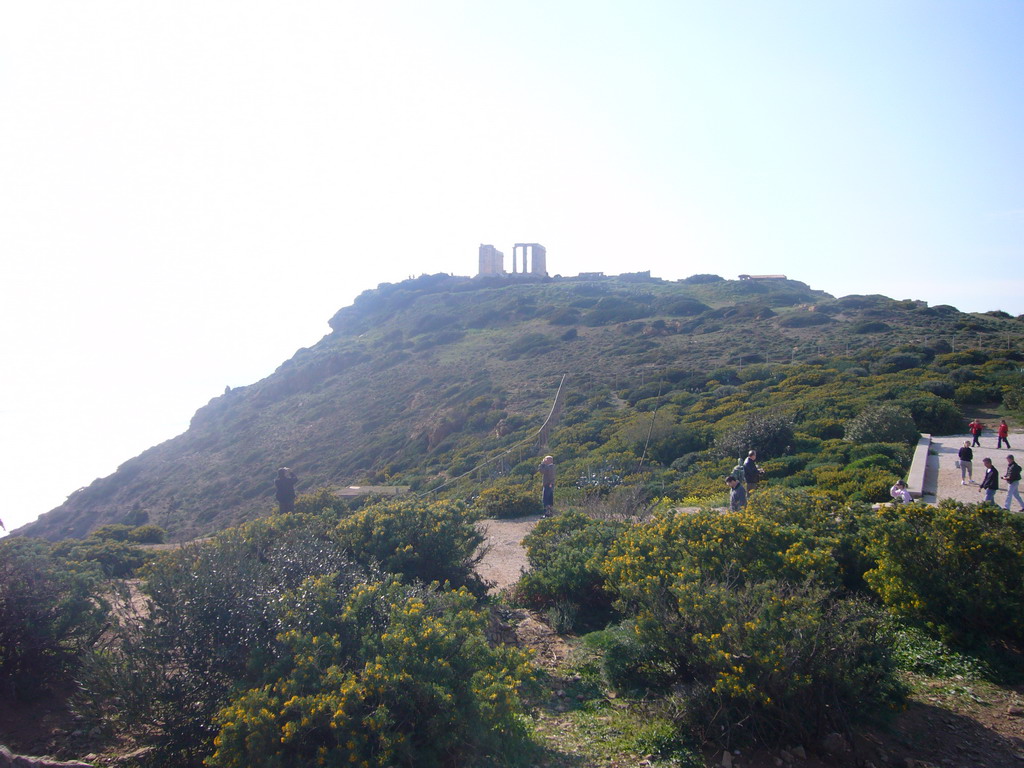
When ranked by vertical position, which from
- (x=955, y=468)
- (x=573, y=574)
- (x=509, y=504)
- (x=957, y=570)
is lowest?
(x=509, y=504)

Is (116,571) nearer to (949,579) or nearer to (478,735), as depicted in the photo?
(478,735)

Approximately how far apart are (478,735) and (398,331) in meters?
49.9

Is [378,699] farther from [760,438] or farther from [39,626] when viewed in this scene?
[760,438]

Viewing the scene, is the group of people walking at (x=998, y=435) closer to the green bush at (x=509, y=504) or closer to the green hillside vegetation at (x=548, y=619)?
the green hillside vegetation at (x=548, y=619)

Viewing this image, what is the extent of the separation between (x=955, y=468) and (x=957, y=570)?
8775mm

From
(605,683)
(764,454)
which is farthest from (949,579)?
(764,454)

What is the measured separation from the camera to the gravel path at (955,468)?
1029 cm

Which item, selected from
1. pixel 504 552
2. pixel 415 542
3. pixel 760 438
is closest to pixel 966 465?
pixel 760 438

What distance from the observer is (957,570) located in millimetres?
4855

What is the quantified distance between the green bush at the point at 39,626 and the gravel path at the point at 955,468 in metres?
10.4

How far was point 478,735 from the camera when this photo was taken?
11.2 ft

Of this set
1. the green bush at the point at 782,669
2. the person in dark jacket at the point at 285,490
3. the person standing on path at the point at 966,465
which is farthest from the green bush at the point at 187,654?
the person standing on path at the point at 966,465

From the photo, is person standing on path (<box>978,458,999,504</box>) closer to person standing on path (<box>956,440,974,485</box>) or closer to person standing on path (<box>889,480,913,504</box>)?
person standing on path (<box>889,480,913,504</box>)

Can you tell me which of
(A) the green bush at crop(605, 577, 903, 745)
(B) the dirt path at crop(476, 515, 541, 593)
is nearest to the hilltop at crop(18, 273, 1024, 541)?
(B) the dirt path at crop(476, 515, 541, 593)
